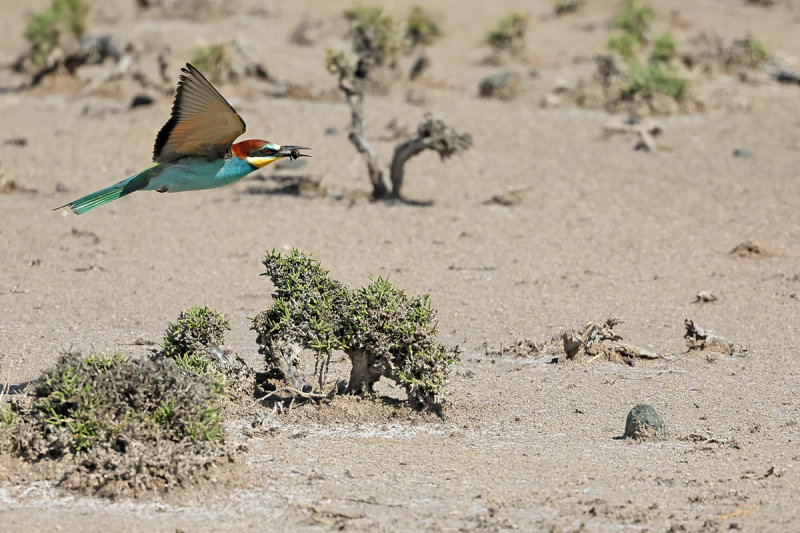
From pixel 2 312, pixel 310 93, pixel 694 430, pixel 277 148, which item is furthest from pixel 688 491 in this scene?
pixel 310 93

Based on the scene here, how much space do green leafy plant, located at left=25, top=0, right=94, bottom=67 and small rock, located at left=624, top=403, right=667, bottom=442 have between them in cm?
1542

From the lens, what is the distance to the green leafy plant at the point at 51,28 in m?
19.5

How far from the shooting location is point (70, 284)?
10.5m

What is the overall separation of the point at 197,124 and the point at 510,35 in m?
16.0

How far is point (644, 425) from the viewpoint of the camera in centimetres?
678

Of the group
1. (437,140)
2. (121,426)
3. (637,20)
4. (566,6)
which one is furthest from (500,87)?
(121,426)

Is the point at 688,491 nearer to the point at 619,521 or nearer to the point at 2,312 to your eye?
the point at 619,521

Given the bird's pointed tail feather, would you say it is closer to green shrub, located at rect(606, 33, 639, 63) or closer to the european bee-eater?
the european bee-eater

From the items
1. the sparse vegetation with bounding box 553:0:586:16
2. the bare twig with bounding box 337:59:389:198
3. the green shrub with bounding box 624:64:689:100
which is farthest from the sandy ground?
the sparse vegetation with bounding box 553:0:586:16

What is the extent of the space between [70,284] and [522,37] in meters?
13.0

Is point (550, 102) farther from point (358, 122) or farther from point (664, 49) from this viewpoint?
point (358, 122)

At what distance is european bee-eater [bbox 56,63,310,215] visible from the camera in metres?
5.83

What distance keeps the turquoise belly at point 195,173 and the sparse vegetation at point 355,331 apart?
104cm

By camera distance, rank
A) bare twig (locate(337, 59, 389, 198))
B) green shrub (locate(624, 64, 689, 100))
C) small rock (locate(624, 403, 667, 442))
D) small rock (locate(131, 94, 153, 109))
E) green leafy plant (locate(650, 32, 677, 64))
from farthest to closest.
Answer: green leafy plant (locate(650, 32, 677, 64)), small rock (locate(131, 94, 153, 109)), green shrub (locate(624, 64, 689, 100)), bare twig (locate(337, 59, 389, 198)), small rock (locate(624, 403, 667, 442))
